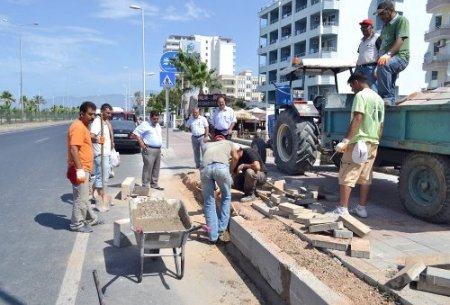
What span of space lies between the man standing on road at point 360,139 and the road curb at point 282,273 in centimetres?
134

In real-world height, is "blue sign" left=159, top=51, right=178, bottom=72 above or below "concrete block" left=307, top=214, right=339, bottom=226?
above

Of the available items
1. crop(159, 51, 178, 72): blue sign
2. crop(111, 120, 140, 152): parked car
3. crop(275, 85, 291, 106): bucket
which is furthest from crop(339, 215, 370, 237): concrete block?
crop(111, 120, 140, 152): parked car

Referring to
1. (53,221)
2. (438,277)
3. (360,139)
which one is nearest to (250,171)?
(360,139)

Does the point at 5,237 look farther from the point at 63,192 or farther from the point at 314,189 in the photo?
the point at 314,189

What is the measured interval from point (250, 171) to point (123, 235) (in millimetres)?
2451

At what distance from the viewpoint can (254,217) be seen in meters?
6.24

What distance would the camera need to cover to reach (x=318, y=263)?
4.31 m

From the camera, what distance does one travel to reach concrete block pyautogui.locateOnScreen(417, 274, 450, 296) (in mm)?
3506

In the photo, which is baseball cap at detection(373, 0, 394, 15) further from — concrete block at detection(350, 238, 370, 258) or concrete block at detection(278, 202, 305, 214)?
concrete block at detection(350, 238, 370, 258)

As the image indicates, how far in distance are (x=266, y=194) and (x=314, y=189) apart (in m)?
0.81

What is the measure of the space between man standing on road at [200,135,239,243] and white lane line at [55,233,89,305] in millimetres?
1708

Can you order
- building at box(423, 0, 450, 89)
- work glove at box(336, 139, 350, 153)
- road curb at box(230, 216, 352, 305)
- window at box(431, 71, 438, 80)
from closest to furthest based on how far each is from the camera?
road curb at box(230, 216, 352, 305) < work glove at box(336, 139, 350, 153) < building at box(423, 0, 450, 89) < window at box(431, 71, 438, 80)

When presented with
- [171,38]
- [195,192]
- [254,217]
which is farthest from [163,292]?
[171,38]

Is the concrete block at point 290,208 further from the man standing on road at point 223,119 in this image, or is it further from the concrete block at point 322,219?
the man standing on road at point 223,119
